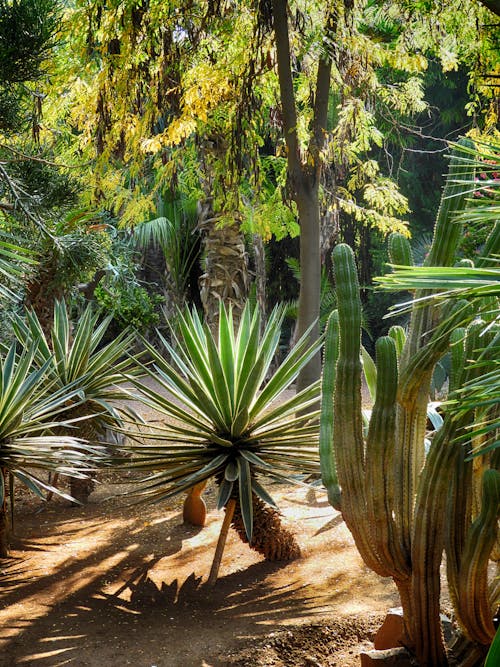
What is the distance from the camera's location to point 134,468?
12.5 ft

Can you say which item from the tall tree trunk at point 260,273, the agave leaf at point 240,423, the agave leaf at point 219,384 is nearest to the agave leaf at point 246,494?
the agave leaf at point 240,423

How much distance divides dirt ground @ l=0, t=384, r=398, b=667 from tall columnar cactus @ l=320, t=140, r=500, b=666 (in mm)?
582

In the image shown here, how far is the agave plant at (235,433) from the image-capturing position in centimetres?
378

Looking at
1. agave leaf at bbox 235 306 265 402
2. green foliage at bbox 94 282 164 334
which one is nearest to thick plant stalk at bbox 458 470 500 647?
agave leaf at bbox 235 306 265 402

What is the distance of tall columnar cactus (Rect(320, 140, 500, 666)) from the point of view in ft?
8.44

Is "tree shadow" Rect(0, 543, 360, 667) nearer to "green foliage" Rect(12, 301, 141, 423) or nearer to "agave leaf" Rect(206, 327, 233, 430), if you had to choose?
"agave leaf" Rect(206, 327, 233, 430)

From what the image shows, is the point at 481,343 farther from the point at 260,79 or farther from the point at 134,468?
the point at 260,79

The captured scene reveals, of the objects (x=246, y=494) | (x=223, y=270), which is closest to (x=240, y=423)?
(x=246, y=494)

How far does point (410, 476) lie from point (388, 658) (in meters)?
0.64

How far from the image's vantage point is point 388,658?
9.10 feet

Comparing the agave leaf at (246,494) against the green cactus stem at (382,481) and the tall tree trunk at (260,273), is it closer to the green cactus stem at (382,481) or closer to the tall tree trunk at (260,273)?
the green cactus stem at (382,481)

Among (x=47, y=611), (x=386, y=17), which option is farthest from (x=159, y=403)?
(x=386, y=17)

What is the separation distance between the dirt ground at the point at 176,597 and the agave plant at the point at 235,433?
276 millimetres

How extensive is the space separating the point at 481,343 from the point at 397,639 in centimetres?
129
